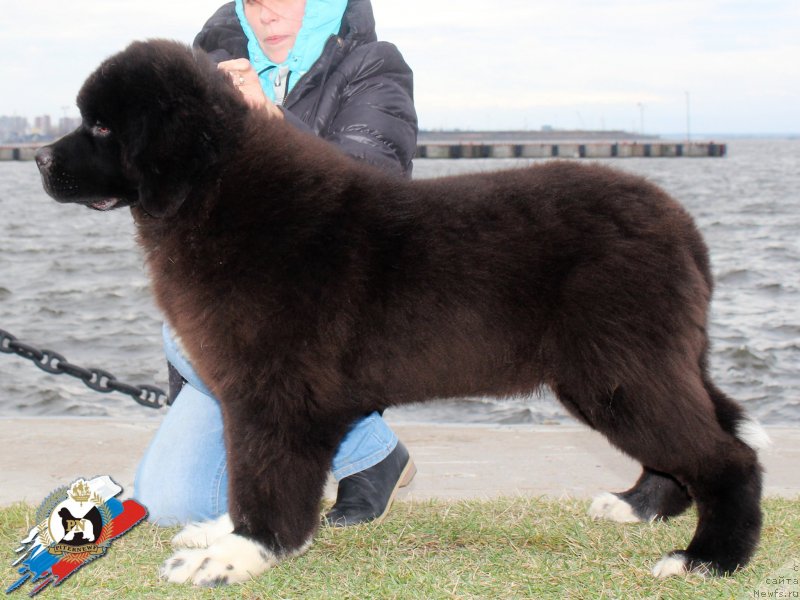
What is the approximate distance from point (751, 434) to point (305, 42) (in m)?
2.29

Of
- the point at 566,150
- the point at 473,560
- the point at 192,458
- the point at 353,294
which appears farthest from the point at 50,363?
the point at 566,150

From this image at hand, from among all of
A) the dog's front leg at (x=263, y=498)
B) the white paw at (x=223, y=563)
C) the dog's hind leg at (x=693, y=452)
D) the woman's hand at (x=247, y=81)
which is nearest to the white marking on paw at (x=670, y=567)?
the dog's hind leg at (x=693, y=452)

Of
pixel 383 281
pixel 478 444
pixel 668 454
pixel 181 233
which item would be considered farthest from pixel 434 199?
pixel 478 444

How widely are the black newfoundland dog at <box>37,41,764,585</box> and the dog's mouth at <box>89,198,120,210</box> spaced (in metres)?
0.01

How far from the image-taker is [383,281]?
9.71 ft

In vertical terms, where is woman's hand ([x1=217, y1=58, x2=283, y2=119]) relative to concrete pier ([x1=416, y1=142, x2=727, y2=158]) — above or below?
above

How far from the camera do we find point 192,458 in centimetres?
382

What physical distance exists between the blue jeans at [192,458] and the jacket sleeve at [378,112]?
1.02 metres

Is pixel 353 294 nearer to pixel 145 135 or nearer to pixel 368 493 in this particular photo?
pixel 145 135

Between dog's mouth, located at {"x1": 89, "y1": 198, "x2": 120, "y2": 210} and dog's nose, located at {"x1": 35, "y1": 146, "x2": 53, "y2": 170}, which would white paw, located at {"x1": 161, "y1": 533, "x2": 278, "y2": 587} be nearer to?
dog's mouth, located at {"x1": 89, "y1": 198, "x2": 120, "y2": 210}

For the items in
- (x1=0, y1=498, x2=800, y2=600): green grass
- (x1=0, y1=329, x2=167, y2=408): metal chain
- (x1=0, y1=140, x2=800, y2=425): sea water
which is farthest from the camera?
(x1=0, y1=140, x2=800, y2=425): sea water

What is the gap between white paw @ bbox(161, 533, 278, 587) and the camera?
9.57ft

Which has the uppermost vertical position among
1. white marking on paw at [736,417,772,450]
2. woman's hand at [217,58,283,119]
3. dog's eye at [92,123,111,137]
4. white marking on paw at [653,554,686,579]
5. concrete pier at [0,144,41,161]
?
concrete pier at [0,144,41,161]

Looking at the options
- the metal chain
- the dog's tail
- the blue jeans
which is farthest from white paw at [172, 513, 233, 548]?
the dog's tail
